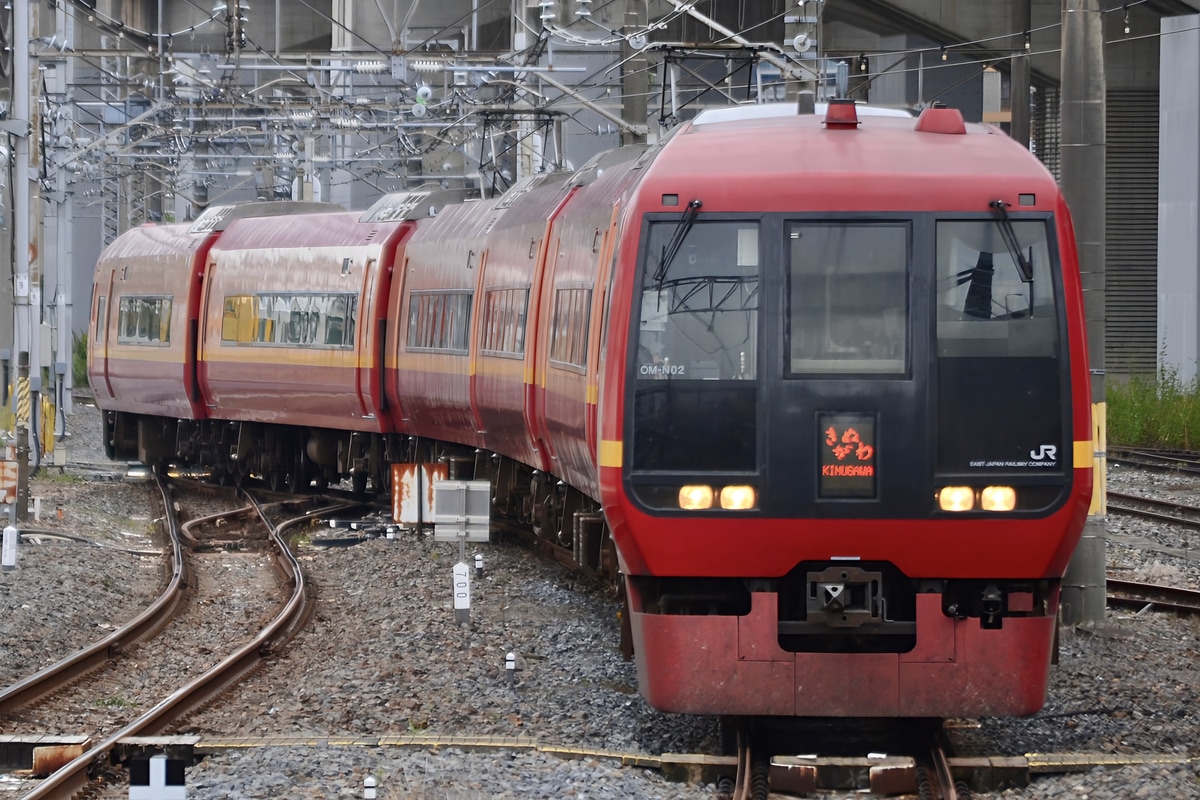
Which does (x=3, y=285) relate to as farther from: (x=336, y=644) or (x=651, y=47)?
(x=336, y=644)

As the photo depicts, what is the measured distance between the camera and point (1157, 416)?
2575 cm

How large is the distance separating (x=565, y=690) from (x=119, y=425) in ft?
55.4

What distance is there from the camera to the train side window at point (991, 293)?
7133 mm

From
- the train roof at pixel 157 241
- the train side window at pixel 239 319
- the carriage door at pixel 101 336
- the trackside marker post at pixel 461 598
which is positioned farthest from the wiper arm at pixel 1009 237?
the carriage door at pixel 101 336

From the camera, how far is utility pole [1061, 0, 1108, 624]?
10.1 meters

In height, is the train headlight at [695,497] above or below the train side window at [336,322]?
below

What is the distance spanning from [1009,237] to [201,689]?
4.60 meters

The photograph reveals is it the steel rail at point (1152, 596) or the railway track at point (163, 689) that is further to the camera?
the steel rail at point (1152, 596)

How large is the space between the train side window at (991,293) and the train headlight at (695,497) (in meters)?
1.06

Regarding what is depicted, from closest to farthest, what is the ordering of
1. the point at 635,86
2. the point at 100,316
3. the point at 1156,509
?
the point at 1156,509 < the point at 635,86 < the point at 100,316

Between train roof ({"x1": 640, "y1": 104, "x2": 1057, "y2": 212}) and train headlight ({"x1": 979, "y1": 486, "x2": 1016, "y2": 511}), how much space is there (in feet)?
3.61

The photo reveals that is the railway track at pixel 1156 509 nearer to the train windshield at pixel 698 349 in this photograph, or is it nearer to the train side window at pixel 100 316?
the train windshield at pixel 698 349

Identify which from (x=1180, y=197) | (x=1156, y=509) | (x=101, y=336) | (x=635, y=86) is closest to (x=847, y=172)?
(x=1156, y=509)

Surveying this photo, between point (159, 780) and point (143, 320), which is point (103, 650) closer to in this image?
point (159, 780)
